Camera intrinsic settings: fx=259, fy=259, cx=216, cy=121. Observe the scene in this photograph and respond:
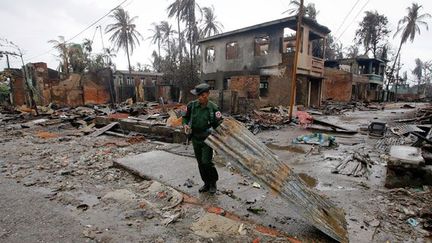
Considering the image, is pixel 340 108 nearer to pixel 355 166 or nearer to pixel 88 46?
pixel 355 166

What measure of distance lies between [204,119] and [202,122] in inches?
2.0

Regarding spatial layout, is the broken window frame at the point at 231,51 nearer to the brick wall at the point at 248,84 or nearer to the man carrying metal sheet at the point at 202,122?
the brick wall at the point at 248,84

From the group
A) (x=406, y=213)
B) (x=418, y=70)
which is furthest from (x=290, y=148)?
(x=418, y=70)

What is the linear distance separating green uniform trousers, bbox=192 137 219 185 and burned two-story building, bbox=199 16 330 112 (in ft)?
39.8

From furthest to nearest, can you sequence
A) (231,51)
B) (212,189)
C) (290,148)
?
(231,51)
(290,148)
(212,189)

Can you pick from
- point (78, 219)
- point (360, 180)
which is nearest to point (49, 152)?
point (78, 219)

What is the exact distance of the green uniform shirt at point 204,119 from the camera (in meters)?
3.54

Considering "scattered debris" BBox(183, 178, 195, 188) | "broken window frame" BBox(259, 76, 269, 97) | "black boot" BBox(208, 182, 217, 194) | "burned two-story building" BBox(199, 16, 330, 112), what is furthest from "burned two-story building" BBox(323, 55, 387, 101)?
"black boot" BBox(208, 182, 217, 194)

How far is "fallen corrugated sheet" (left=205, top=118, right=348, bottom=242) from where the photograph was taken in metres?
2.69

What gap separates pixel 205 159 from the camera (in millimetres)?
3531

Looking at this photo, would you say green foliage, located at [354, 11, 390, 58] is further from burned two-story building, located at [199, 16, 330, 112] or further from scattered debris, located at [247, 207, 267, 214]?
scattered debris, located at [247, 207, 267, 214]

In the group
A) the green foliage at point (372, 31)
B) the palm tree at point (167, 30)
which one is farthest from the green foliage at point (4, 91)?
the green foliage at point (372, 31)

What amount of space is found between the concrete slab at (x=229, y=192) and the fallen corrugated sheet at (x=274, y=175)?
21 cm

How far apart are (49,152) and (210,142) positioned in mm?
5784
